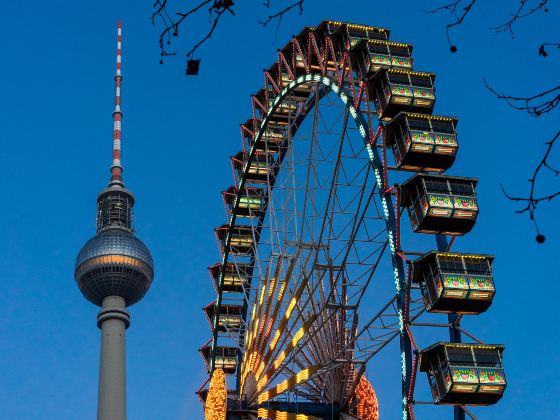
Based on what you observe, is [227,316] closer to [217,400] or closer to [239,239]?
[239,239]

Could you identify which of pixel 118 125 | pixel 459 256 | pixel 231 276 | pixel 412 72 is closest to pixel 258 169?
pixel 231 276

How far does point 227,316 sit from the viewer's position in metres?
54.7

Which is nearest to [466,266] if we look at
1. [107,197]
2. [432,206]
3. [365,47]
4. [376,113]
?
[432,206]

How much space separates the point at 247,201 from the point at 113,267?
78.2 m

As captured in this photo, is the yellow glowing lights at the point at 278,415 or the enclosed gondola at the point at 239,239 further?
the enclosed gondola at the point at 239,239

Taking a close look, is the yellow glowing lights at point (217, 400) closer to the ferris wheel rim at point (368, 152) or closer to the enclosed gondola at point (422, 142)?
the ferris wheel rim at point (368, 152)

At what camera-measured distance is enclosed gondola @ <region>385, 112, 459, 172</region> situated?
112 ft

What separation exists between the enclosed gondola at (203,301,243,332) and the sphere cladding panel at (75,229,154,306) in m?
73.6

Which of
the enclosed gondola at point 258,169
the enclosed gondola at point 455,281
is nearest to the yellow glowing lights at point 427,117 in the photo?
the enclosed gondola at point 455,281

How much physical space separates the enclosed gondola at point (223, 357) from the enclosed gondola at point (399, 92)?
21798 millimetres

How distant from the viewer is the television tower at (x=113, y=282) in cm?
12731

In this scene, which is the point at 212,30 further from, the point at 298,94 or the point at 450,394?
the point at 298,94

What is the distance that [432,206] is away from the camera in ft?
106

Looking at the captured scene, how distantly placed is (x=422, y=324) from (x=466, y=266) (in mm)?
2260
